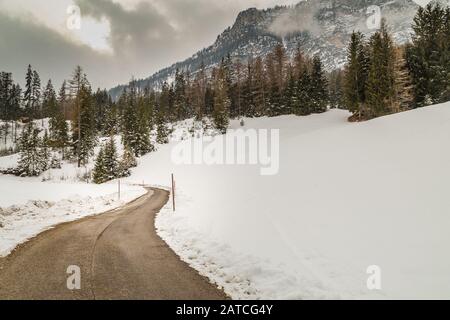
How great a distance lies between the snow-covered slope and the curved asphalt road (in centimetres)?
74

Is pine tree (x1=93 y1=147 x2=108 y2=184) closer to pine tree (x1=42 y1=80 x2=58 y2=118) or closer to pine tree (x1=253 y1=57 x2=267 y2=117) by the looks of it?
pine tree (x1=253 y1=57 x2=267 y2=117)

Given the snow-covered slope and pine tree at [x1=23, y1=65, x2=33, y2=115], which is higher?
pine tree at [x1=23, y1=65, x2=33, y2=115]

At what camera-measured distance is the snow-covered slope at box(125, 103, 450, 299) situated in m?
6.89

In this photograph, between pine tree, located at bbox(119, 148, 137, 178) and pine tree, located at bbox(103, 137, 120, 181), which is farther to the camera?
pine tree, located at bbox(119, 148, 137, 178)

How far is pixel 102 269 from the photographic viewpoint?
26.5 ft

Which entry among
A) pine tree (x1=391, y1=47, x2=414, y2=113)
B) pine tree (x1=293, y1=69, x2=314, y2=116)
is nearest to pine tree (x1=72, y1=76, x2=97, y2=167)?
pine tree (x1=293, y1=69, x2=314, y2=116)

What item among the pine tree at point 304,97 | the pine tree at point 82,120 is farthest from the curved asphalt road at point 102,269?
the pine tree at point 304,97

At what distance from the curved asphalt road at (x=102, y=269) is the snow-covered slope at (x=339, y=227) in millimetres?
745

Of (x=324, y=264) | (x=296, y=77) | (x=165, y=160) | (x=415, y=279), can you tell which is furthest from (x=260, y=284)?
(x=296, y=77)

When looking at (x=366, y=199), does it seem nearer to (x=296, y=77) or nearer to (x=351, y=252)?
(x=351, y=252)

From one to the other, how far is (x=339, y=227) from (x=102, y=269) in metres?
6.84

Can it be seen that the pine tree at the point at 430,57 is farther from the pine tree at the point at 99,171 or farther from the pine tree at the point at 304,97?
the pine tree at the point at 99,171

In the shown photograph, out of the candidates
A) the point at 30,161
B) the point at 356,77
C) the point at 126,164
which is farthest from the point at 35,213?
the point at 356,77

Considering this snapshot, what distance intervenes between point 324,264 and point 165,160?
49.4 m
